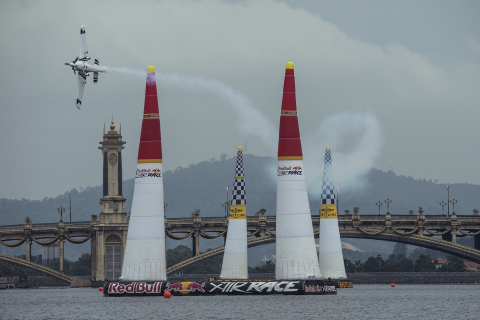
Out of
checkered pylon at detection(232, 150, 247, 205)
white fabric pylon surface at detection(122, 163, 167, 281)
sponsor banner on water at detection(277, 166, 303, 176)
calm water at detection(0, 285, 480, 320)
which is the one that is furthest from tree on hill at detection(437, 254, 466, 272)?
white fabric pylon surface at detection(122, 163, 167, 281)

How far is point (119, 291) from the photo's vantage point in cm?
5516

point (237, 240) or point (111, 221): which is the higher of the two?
point (111, 221)

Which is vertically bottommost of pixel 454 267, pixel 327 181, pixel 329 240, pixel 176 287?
pixel 454 267

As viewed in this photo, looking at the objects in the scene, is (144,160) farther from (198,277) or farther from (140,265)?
(198,277)

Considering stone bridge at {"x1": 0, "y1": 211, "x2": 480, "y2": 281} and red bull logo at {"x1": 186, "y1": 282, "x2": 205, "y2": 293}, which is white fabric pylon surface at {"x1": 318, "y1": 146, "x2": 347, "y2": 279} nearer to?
red bull logo at {"x1": 186, "y1": 282, "x2": 205, "y2": 293}

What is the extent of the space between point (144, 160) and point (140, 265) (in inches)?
246

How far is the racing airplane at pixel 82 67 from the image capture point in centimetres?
6303

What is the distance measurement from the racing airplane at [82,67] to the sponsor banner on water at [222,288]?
15.0 meters

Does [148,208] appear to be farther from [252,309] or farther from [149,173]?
[252,309]

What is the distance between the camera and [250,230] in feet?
403

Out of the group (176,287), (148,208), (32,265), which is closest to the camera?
(148,208)

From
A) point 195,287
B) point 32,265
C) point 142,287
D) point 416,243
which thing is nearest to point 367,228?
point 416,243

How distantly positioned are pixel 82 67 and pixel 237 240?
17007 mm

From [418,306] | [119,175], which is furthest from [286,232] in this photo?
[119,175]
